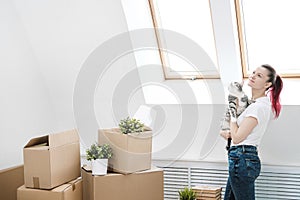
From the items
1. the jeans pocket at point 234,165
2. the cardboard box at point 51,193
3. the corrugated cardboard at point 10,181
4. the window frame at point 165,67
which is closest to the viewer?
the cardboard box at point 51,193

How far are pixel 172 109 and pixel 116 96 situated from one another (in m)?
0.46

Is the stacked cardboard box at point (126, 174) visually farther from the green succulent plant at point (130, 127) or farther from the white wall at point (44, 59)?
the white wall at point (44, 59)

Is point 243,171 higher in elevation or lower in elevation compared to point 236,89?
lower

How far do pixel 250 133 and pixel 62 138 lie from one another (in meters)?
1.19

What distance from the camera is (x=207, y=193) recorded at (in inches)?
133

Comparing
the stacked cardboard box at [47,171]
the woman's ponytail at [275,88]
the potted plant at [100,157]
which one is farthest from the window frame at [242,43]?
the stacked cardboard box at [47,171]

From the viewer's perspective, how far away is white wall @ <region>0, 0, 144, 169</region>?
346 cm

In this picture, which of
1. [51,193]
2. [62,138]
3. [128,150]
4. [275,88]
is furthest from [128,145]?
[275,88]

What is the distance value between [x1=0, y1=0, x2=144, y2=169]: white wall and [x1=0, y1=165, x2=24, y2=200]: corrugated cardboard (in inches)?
5.4

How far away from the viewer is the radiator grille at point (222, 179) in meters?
3.40

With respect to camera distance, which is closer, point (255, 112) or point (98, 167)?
point (255, 112)

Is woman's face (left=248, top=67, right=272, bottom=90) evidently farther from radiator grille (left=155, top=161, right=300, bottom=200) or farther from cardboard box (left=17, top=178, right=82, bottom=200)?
cardboard box (left=17, top=178, right=82, bottom=200)

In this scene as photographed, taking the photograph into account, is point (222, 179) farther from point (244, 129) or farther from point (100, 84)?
point (100, 84)

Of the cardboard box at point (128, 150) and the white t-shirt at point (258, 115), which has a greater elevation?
the white t-shirt at point (258, 115)
